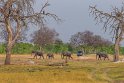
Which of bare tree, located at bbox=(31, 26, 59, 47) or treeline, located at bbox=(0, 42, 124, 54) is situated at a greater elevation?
bare tree, located at bbox=(31, 26, 59, 47)

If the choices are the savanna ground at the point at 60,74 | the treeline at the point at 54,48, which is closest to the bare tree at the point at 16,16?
the savanna ground at the point at 60,74

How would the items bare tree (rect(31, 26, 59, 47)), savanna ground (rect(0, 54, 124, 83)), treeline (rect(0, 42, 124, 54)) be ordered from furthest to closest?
bare tree (rect(31, 26, 59, 47))
treeline (rect(0, 42, 124, 54))
savanna ground (rect(0, 54, 124, 83))

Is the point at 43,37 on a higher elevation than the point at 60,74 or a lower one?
higher

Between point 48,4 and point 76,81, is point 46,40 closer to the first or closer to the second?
point 48,4

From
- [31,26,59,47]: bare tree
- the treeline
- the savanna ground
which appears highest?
[31,26,59,47]: bare tree

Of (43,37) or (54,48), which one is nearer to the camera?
(43,37)

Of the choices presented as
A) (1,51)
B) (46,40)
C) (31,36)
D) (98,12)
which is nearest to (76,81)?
(98,12)

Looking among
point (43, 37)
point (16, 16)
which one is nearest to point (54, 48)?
point (43, 37)

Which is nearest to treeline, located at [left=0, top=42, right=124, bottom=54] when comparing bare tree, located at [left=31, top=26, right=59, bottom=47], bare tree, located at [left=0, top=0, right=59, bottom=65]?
bare tree, located at [left=31, top=26, right=59, bottom=47]

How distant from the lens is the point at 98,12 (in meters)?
61.0

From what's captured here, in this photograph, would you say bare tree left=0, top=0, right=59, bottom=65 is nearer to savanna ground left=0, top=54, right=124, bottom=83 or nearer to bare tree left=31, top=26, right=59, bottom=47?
savanna ground left=0, top=54, right=124, bottom=83

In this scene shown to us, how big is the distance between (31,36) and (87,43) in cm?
2119

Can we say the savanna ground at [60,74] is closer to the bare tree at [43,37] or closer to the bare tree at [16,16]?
the bare tree at [16,16]

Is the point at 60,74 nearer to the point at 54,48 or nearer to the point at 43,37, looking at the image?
the point at 43,37
